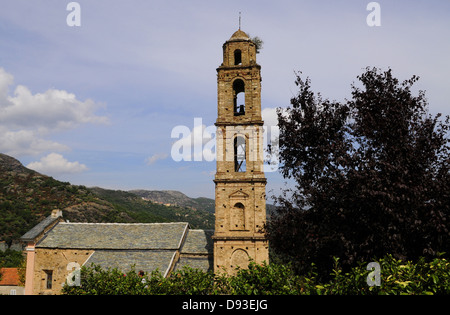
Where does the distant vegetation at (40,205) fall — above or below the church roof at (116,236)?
above

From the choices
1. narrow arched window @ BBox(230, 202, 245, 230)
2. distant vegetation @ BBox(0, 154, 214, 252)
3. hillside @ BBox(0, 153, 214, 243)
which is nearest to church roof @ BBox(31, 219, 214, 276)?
narrow arched window @ BBox(230, 202, 245, 230)

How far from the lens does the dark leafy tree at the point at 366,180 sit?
9.48m

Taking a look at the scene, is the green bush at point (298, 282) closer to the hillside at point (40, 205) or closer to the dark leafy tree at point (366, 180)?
the dark leafy tree at point (366, 180)

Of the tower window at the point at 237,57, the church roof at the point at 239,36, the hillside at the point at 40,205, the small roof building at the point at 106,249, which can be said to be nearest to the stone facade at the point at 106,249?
the small roof building at the point at 106,249

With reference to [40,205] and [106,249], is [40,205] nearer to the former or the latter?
[40,205]

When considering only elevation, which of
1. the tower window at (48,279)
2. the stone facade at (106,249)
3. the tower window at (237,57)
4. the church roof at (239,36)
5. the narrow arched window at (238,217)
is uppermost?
the church roof at (239,36)

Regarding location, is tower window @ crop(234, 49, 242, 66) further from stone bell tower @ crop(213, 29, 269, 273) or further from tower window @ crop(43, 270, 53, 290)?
tower window @ crop(43, 270, 53, 290)

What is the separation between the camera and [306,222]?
11094mm

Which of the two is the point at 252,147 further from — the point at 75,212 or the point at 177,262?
the point at 75,212

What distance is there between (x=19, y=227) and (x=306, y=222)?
217ft

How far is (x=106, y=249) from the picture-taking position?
83.3 ft

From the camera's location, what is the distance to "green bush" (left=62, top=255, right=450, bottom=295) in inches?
263

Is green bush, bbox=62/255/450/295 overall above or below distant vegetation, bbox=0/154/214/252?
below

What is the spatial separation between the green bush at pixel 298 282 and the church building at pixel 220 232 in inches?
338
